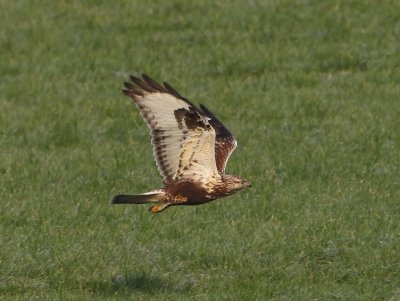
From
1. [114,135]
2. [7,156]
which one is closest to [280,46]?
[114,135]

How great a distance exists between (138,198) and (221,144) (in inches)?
43.2

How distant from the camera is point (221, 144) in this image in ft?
41.1

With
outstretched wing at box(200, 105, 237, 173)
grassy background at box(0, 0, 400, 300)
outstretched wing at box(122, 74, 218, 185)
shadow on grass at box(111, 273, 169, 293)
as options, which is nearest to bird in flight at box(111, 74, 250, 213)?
outstretched wing at box(122, 74, 218, 185)

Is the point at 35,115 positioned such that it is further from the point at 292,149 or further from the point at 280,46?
the point at 280,46

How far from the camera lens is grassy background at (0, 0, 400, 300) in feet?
41.2

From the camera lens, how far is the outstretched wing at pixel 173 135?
11.7 m

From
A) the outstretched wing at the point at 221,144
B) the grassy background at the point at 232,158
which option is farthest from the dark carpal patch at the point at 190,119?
the grassy background at the point at 232,158

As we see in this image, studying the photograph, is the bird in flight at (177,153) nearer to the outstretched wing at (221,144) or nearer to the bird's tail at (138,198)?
the bird's tail at (138,198)

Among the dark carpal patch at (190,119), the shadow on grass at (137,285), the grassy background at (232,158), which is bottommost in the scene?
the shadow on grass at (137,285)

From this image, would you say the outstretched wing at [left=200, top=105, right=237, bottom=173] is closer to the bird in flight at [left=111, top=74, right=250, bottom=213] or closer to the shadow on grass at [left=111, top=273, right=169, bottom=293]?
the bird in flight at [left=111, top=74, right=250, bottom=213]

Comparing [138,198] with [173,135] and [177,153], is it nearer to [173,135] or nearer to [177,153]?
[177,153]

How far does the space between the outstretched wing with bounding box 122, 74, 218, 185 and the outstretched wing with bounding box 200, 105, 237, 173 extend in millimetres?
325

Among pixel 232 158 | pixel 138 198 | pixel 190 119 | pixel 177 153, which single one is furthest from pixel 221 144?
pixel 232 158

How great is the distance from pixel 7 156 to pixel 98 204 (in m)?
2.29
